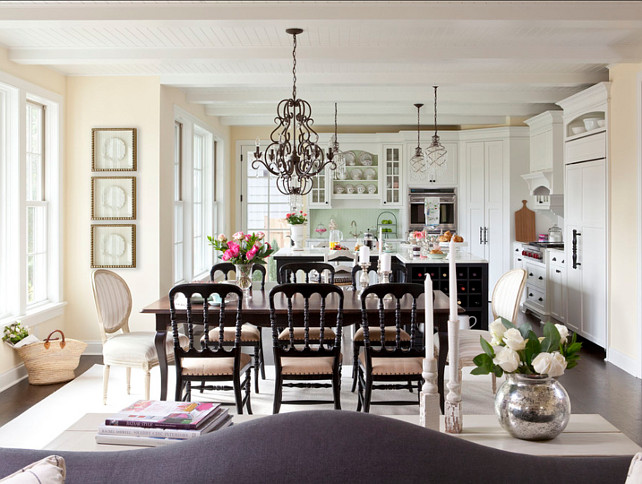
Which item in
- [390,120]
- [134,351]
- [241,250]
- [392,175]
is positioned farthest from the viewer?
[392,175]

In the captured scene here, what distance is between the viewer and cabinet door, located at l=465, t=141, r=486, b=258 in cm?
942

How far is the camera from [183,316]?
12.7 feet

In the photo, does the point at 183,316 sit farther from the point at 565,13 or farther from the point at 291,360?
the point at 565,13

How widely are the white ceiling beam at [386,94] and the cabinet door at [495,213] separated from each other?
2095mm

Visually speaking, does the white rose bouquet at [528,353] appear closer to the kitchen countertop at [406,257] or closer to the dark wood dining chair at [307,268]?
the dark wood dining chair at [307,268]

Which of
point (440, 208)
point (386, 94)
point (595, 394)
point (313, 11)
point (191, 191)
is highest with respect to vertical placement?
point (386, 94)

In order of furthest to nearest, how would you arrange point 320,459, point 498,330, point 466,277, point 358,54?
point 466,277 → point 358,54 → point 498,330 → point 320,459

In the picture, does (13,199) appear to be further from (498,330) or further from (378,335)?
(498,330)

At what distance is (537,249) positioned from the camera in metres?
7.83

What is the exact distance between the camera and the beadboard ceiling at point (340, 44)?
12.7 feet

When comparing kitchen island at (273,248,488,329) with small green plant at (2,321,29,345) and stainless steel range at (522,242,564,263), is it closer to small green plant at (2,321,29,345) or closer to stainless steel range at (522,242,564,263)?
stainless steel range at (522,242,564,263)

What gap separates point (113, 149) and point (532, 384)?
5.05 m

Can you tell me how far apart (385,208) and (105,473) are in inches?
354

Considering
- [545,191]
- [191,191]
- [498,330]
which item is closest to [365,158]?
[545,191]
